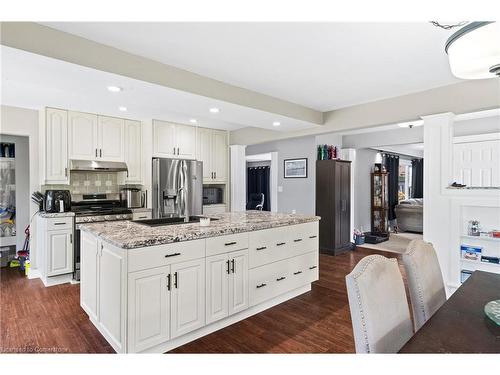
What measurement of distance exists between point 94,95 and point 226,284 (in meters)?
2.34

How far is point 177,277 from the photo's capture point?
2.18m

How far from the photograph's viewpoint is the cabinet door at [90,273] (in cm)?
238

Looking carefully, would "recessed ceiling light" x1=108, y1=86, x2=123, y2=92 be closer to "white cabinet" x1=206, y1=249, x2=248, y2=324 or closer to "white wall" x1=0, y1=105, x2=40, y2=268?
"white cabinet" x1=206, y1=249, x2=248, y2=324

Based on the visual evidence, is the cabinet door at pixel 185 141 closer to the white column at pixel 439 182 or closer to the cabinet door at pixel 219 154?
the cabinet door at pixel 219 154

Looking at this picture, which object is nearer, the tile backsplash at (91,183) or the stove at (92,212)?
the stove at (92,212)

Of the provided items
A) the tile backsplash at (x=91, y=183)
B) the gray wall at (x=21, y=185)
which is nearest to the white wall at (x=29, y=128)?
the tile backsplash at (x=91, y=183)

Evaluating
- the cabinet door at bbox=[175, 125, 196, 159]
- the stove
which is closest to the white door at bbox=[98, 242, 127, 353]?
the stove

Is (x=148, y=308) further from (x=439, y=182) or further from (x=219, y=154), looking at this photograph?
(x=219, y=154)

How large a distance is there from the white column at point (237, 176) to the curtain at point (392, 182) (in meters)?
4.21

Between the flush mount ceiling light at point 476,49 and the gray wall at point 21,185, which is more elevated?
the flush mount ceiling light at point 476,49

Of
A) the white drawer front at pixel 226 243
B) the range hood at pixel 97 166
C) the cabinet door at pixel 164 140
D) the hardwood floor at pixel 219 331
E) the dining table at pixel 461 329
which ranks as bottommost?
the hardwood floor at pixel 219 331

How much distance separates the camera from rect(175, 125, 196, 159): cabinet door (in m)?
5.14

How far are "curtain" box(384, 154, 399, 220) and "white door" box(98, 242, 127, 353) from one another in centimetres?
742

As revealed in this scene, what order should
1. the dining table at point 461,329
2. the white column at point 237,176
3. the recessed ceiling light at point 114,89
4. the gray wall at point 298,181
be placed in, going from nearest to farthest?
1. the dining table at point 461,329
2. the recessed ceiling light at point 114,89
3. the gray wall at point 298,181
4. the white column at point 237,176
